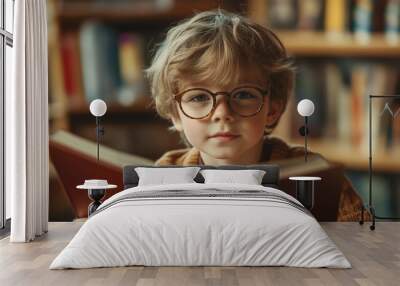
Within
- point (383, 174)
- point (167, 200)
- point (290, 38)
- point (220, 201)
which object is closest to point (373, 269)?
point (220, 201)

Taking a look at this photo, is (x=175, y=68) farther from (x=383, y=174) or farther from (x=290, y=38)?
(x=383, y=174)

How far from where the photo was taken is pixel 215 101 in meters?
7.05

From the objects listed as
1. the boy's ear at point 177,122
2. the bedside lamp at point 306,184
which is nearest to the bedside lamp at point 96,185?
the boy's ear at point 177,122

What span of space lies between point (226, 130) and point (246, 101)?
39 centimetres

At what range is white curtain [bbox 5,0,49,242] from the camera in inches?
234

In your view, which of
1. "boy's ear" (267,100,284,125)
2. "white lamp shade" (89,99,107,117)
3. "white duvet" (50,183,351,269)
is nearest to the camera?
"white duvet" (50,183,351,269)

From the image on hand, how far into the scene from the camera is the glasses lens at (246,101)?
708 cm

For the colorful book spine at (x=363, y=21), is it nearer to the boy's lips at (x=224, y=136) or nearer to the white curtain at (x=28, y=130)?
the boy's lips at (x=224, y=136)

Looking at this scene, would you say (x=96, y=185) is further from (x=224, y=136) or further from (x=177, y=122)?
(x=224, y=136)

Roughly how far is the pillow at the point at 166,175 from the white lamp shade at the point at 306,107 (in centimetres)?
132

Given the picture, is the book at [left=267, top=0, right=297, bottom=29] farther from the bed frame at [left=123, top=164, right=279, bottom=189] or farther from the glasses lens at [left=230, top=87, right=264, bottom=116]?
the bed frame at [left=123, top=164, right=279, bottom=189]

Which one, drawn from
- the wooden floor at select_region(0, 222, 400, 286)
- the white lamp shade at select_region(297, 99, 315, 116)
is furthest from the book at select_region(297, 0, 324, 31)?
the wooden floor at select_region(0, 222, 400, 286)

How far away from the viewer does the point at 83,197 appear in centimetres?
736

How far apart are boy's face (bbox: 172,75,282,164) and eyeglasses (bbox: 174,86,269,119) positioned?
36 millimetres
